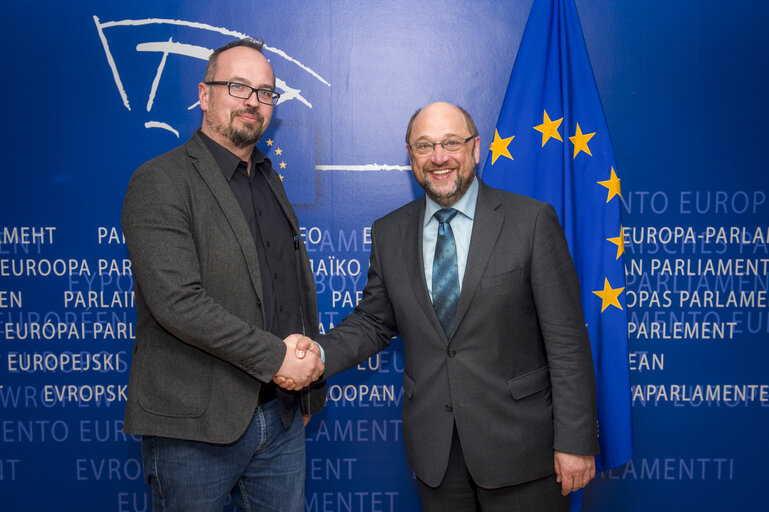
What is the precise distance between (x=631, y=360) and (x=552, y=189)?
978mm

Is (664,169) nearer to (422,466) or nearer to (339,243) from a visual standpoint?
(339,243)

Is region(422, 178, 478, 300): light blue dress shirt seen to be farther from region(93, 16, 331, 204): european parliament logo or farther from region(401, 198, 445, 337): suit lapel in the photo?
region(93, 16, 331, 204): european parliament logo

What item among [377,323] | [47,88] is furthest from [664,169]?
[47,88]

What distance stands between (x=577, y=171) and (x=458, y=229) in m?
0.81

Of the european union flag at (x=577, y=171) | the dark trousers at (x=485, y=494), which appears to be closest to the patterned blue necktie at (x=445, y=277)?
the dark trousers at (x=485, y=494)

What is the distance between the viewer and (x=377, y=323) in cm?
209

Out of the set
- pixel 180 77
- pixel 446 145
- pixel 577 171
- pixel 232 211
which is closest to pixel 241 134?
pixel 232 211

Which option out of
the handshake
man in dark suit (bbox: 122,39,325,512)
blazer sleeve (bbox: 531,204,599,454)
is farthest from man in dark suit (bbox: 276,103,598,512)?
man in dark suit (bbox: 122,39,325,512)

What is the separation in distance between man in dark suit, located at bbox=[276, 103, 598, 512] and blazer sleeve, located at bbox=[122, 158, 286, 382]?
1.81 feet

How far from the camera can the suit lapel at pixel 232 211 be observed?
5.61ft

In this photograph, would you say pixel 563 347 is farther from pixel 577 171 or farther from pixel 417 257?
pixel 577 171

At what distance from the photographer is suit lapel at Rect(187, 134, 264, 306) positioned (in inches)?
67.3

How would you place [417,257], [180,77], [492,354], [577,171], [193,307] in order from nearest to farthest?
[193,307] → [492,354] → [417,257] → [577,171] → [180,77]

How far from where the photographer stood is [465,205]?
186cm
